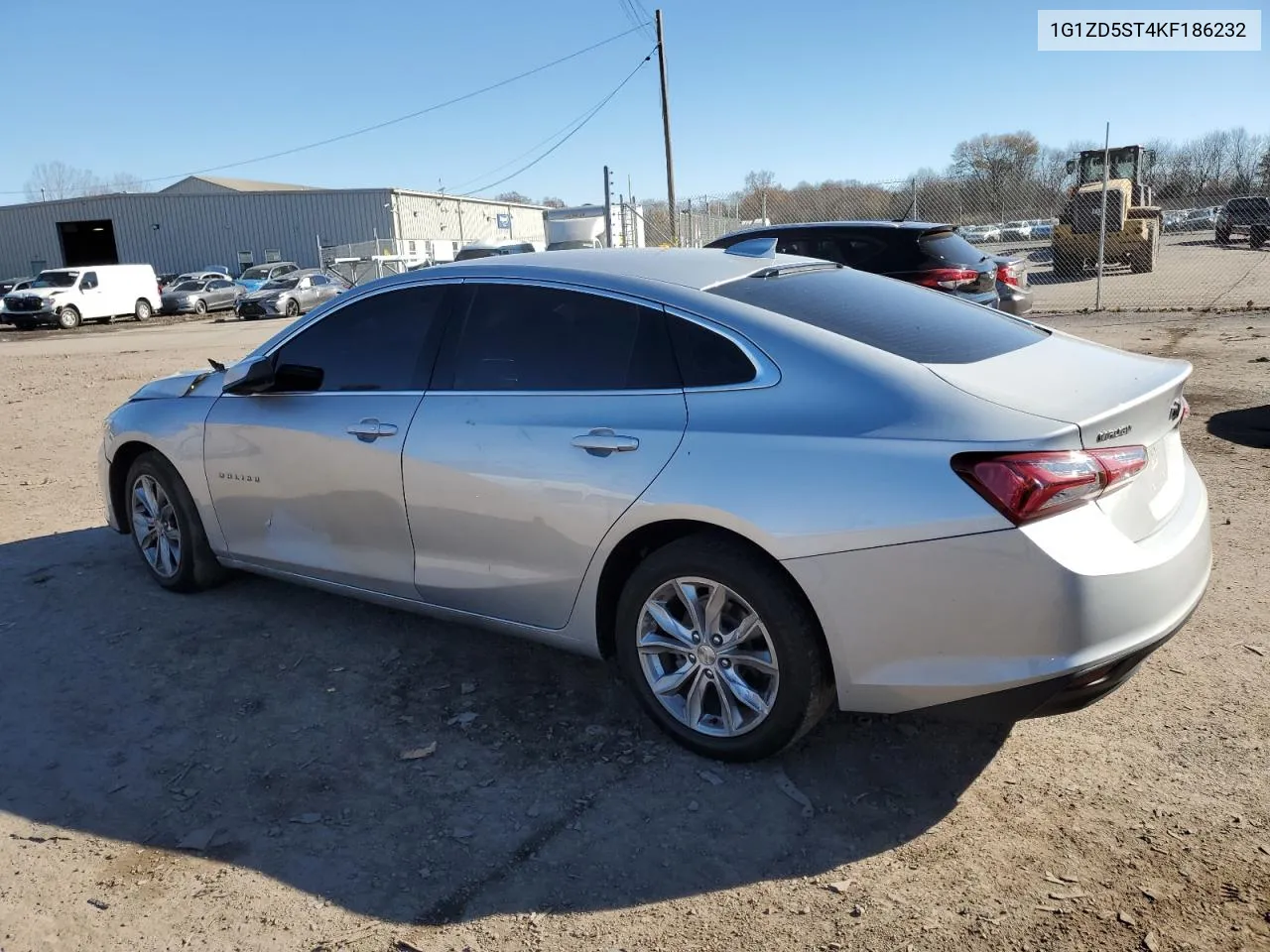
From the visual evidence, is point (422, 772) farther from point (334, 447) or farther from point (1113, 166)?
point (1113, 166)

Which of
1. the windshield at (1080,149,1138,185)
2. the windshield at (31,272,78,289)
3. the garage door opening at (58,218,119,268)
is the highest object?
the garage door opening at (58,218,119,268)

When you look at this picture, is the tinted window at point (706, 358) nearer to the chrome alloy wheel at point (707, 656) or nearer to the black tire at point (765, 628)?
the black tire at point (765, 628)

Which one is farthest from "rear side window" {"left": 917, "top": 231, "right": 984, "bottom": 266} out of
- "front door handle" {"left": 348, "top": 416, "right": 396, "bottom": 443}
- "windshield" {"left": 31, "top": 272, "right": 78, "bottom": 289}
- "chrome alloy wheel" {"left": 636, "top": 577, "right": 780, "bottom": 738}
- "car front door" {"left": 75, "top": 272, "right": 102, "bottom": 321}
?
"windshield" {"left": 31, "top": 272, "right": 78, "bottom": 289}

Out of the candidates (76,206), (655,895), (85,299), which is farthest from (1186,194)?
(76,206)

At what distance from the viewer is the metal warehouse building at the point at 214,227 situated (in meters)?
49.8

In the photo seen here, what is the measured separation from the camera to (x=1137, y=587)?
8.77 feet

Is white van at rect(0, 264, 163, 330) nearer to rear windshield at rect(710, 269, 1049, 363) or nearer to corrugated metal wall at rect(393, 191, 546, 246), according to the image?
corrugated metal wall at rect(393, 191, 546, 246)

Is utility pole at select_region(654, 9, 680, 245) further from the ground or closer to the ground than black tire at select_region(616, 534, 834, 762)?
Answer: further from the ground

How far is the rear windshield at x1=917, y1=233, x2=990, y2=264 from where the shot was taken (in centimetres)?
1002

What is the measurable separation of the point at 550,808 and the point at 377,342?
2.07 metres

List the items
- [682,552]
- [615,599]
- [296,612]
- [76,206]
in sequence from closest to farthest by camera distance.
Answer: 1. [682,552]
2. [615,599]
3. [296,612]
4. [76,206]

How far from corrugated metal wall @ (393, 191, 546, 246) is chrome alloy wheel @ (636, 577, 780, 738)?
4432 centimetres

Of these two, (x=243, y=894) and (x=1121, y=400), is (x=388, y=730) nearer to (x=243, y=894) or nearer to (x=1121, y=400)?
(x=243, y=894)

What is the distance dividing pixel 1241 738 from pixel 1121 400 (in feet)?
4.13
